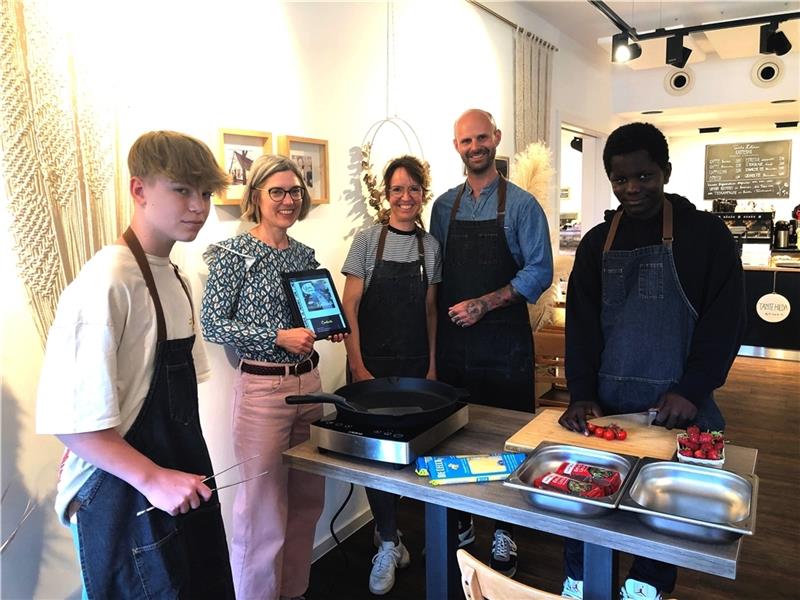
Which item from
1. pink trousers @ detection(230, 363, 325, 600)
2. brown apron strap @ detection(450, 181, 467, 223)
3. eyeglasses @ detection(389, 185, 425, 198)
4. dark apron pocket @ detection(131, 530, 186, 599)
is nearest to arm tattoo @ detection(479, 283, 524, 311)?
brown apron strap @ detection(450, 181, 467, 223)

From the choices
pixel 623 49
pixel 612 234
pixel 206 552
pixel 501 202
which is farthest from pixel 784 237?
pixel 206 552

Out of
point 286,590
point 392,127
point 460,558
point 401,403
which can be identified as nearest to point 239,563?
point 286,590

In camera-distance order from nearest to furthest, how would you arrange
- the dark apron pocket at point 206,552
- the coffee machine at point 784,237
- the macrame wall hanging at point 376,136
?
the dark apron pocket at point 206,552 < the macrame wall hanging at point 376,136 < the coffee machine at point 784,237

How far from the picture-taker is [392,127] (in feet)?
10.5

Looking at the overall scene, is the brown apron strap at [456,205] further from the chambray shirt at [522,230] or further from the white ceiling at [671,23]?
the white ceiling at [671,23]

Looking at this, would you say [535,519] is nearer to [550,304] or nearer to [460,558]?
[460,558]

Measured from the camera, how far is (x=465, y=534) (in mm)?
2814

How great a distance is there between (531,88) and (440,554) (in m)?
4.06

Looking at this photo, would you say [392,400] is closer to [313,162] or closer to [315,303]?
[315,303]

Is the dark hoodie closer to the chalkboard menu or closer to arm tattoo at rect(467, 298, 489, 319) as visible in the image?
arm tattoo at rect(467, 298, 489, 319)

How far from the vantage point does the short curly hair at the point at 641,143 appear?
1.81 metres

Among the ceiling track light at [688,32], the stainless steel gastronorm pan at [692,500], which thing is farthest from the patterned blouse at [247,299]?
the ceiling track light at [688,32]

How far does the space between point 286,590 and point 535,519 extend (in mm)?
1369

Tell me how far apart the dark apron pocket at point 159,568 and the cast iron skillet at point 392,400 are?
457 millimetres
